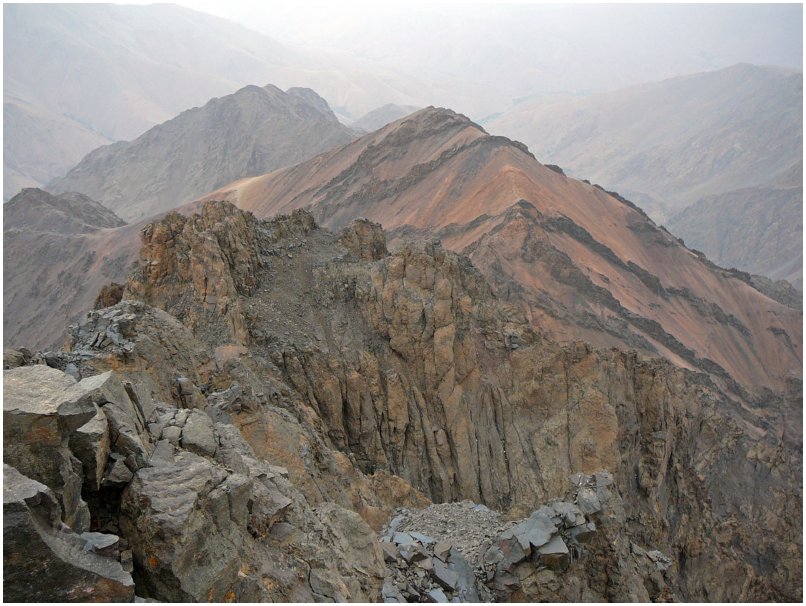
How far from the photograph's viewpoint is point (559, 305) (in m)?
40.9

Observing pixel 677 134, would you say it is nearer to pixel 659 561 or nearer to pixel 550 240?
pixel 550 240

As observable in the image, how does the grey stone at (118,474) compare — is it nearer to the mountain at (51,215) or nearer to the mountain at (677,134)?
the mountain at (51,215)

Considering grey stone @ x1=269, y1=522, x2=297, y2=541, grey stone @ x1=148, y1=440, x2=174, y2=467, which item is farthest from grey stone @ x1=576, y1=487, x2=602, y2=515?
grey stone @ x1=148, y1=440, x2=174, y2=467

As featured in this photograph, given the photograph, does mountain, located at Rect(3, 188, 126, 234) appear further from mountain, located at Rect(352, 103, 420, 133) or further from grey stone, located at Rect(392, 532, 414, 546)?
mountain, located at Rect(352, 103, 420, 133)

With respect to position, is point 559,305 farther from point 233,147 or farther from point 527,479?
point 233,147

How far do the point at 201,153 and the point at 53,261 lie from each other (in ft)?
143

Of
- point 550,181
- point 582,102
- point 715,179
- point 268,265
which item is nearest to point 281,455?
point 268,265

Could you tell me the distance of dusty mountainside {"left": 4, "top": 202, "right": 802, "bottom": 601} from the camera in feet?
20.5

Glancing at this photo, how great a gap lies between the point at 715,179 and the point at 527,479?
449 feet

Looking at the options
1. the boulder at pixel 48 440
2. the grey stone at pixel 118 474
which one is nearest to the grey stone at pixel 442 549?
the grey stone at pixel 118 474

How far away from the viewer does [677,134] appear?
162 m

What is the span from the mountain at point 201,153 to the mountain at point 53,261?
752 inches

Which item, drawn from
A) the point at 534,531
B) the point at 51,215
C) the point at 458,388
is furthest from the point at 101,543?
the point at 51,215

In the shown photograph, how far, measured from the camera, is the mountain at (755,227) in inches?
3905
